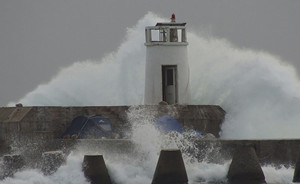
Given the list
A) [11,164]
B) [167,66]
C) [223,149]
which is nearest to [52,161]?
[11,164]

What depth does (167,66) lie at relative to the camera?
4275 centimetres

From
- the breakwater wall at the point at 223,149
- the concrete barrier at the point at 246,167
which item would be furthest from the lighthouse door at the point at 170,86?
the concrete barrier at the point at 246,167

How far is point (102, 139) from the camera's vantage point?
35781 millimetres

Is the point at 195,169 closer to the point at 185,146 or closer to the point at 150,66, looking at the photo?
the point at 185,146

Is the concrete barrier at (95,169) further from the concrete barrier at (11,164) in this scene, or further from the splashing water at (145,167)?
the concrete barrier at (11,164)

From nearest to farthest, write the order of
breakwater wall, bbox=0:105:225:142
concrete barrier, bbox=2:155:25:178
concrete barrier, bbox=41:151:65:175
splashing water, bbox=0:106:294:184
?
splashing water, bbox=0:106:294:184, concrete barrier, bbox=41:151:65:175, concrete barrier, bbox=2:155:25:178, breakwater wall, bbox=0:105:225:142

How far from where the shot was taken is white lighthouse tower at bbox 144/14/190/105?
4250 cm

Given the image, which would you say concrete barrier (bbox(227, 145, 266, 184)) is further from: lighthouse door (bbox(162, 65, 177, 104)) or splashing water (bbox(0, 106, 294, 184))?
lighthouse door (bbox(162, 65, 177, 104))

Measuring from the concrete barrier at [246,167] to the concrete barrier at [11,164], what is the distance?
20.4ft

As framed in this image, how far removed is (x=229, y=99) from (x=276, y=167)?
792cm

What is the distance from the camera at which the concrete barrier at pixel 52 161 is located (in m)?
35.3

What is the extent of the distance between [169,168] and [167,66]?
32.5 ft

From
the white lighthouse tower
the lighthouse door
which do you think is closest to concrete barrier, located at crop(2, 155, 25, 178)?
the white lighthouse tower

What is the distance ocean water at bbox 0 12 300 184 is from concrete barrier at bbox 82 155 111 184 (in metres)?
0.25
